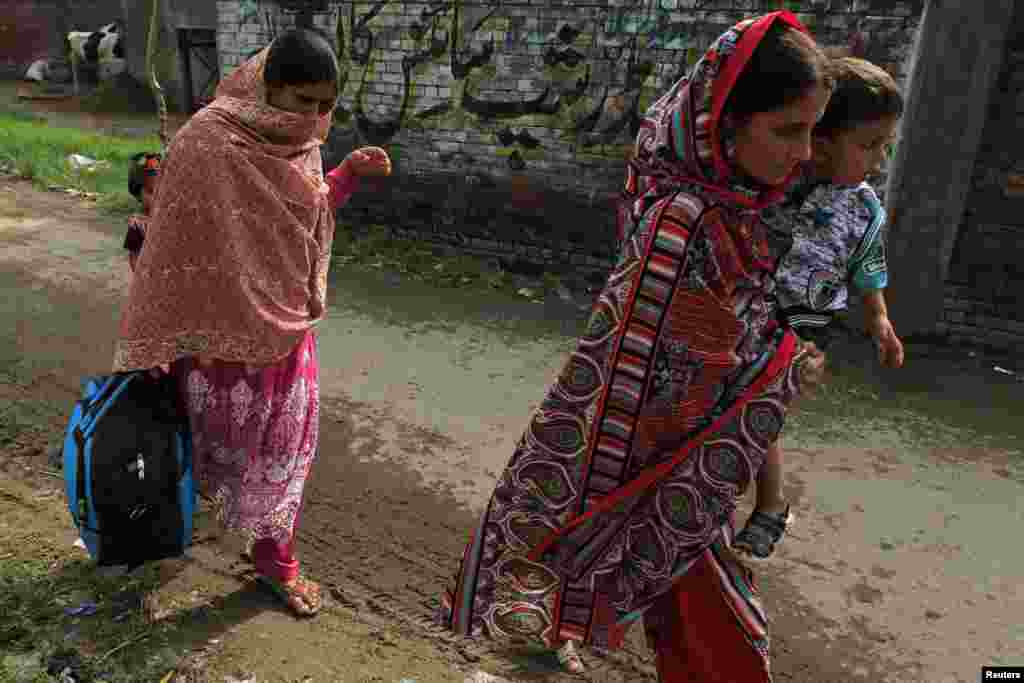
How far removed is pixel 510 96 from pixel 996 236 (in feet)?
11.1

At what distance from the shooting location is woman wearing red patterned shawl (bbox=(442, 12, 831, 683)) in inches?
58.0

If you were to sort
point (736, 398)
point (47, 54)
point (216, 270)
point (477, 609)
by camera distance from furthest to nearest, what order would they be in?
1. point (47, 54)
2. point (216, 270)
3. point (477, 609)
4. point (736, 398)

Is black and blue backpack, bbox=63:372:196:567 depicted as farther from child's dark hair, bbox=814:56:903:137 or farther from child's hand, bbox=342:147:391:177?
child's dark hair, bbox=814:56:903:137

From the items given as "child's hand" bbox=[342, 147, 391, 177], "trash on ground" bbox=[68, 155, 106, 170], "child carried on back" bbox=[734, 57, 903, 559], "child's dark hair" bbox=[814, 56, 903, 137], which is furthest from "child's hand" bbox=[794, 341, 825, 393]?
"trash on ground" bbox=[68, 155, 106, 170]

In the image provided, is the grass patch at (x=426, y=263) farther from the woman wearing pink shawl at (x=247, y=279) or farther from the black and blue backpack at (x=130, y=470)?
the black and blue backpack at (x=130, y=470)

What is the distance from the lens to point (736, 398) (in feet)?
5.32

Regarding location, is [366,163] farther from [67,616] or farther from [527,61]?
[527,61]

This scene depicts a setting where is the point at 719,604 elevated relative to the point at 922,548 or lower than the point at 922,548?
elevated

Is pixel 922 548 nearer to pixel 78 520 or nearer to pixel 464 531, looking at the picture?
pixel 464 531

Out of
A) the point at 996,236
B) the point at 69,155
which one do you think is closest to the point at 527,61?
the point at 996,236

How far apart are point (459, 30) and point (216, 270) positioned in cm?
449

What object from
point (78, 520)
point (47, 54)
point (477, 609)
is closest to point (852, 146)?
point (477, 609)

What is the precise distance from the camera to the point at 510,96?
5.89 m

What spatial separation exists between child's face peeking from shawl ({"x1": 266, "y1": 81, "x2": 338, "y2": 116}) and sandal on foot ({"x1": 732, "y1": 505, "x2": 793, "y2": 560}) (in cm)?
156
